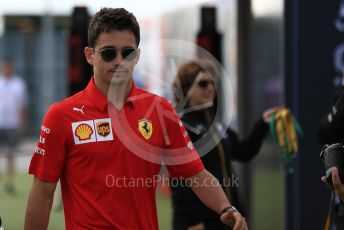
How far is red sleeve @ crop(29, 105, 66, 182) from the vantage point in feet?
11.5

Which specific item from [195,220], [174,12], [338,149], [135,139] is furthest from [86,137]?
[174,12]

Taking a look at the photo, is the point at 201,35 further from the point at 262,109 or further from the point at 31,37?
the point at 31,37

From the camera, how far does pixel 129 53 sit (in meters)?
3.65

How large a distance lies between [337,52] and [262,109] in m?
1.85

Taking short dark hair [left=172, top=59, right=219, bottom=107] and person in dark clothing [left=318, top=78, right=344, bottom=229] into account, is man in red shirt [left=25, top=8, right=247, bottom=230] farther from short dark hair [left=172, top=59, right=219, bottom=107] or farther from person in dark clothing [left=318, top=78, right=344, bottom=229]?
short dark hair [left=172, top=59, right=219, bottom=107]

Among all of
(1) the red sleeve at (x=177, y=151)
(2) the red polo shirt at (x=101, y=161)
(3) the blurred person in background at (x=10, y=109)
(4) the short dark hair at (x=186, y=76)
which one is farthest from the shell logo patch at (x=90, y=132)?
(3) the blurred person in background at (x=10, y=109)

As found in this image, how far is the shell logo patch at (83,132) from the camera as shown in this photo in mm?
3523

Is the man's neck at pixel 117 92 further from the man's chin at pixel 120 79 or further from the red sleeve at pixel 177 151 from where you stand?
the red sleeve at pixel 177 151

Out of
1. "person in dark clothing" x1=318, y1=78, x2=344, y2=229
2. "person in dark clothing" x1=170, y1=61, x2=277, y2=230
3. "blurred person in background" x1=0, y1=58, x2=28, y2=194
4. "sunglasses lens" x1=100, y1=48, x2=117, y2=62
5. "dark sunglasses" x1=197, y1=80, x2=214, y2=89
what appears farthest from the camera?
"blurred person in background" x1=0, y1=58, x2=28, y2=194

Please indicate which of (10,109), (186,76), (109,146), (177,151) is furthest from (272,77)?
(10,109)

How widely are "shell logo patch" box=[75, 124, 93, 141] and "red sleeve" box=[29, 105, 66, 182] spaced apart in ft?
0.19

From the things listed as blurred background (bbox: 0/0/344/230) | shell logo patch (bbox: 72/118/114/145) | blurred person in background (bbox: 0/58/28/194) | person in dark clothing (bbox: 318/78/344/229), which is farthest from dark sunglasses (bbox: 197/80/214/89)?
blurred person in background (bbox: 0/58/28/194)

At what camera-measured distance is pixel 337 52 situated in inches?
261

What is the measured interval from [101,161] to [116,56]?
1.46 feet
